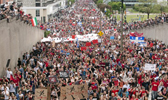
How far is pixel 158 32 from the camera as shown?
A: 126ft

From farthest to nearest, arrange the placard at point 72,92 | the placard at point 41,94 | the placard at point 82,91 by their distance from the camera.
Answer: the placard at point 82,91 → the placard at point 72,92 → the placard at point 41,94

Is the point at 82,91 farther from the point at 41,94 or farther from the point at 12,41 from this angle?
the point at 12,41

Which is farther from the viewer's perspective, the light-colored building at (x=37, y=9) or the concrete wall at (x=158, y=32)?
the light-colored building at (x=37, y=9)

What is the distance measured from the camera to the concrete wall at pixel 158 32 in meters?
35.2

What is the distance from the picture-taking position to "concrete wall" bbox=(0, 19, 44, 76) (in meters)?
20.6

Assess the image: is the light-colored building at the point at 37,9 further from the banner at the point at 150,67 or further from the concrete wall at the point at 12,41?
Result: the banner at the point at 150,67

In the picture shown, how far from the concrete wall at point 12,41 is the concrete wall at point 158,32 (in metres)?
14.4

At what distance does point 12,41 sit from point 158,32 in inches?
795

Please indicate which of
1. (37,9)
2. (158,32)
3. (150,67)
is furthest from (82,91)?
(37,9)

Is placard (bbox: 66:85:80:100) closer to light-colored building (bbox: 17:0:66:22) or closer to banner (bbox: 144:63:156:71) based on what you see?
banner (bbox: 144:63:156:71)

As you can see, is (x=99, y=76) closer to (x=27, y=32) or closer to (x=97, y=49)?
(x=97, y=49)

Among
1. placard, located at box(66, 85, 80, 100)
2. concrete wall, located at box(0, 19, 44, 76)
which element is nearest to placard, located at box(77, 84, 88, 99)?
placard, located at box(66, 85, 80, 100)

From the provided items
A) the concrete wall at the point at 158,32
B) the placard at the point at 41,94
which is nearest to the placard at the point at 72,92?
the placard at the point at 41,94

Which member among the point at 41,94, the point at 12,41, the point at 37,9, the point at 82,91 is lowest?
the point at 37,9
